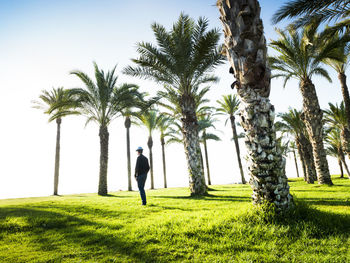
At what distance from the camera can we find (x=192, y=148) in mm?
10516

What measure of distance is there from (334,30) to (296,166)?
3927cm

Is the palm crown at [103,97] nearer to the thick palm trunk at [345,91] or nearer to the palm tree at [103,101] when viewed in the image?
the palm tree at [103,101]

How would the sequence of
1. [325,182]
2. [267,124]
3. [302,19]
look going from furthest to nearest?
[325,182] → [302,19] → [267,124]

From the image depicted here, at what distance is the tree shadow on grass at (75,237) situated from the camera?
125 inches

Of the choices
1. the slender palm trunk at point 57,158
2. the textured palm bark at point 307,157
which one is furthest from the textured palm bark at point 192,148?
the slender palm trunk at point 57,158

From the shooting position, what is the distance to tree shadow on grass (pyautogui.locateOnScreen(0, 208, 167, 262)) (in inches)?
125

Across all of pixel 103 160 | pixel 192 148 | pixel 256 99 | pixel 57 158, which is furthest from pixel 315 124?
pixel 57 158

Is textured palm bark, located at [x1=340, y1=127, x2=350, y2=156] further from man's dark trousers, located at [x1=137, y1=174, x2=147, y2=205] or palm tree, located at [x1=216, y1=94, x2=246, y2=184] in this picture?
man's dark trousers, located at [x1=137, y1=174, x2=147, y2=205]

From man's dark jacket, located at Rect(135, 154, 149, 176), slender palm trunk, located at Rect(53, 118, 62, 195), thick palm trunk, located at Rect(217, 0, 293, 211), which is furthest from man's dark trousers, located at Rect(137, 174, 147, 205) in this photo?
slender palm trunk, located at Rect(53, 118, 62, 195)

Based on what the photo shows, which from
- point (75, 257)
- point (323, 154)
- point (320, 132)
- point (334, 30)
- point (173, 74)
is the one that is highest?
point (334, 30)

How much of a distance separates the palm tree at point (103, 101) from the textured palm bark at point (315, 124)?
12038mm

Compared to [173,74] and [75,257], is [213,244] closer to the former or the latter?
[75,257]

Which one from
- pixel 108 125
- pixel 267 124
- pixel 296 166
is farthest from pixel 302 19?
pixel 296 166

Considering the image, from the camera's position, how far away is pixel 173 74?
1122 cm
